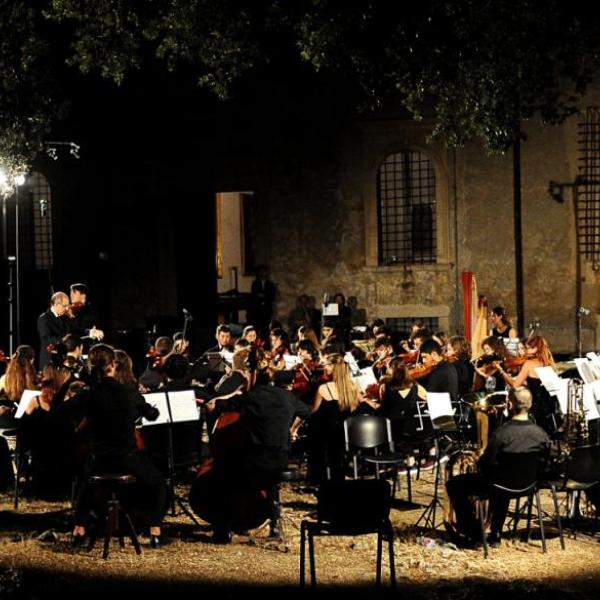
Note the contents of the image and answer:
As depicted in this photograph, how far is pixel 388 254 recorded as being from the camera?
27.0 metres

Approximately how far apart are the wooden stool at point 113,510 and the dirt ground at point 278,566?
Result: 111 mm

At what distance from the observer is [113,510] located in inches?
405

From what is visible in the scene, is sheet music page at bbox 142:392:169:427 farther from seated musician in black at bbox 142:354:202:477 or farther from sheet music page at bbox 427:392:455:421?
sheet music page at bbox 427:392:455:421

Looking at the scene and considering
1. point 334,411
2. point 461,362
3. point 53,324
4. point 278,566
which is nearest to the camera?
point 278,566

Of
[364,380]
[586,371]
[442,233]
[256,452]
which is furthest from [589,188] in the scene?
[256,452]

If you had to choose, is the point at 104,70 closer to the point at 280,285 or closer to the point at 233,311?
the point at 280,285

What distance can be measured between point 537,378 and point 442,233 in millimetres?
11759

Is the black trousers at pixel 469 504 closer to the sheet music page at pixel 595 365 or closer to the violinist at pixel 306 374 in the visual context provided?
the sheet music page at pixel 595 365

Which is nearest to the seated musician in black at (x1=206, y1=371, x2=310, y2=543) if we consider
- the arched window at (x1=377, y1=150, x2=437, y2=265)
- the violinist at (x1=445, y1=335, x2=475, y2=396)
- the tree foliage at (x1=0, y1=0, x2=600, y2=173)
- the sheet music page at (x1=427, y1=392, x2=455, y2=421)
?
the sheet music page at (x1=427, y1=392, x2=455, y2=421)

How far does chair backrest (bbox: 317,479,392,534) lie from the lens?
8477 millimetres

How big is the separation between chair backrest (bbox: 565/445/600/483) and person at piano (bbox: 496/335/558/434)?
3618 mm

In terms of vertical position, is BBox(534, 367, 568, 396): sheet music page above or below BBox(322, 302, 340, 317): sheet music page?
below

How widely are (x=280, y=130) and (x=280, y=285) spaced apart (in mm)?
3533

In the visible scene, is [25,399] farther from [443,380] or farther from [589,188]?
[589,188]
